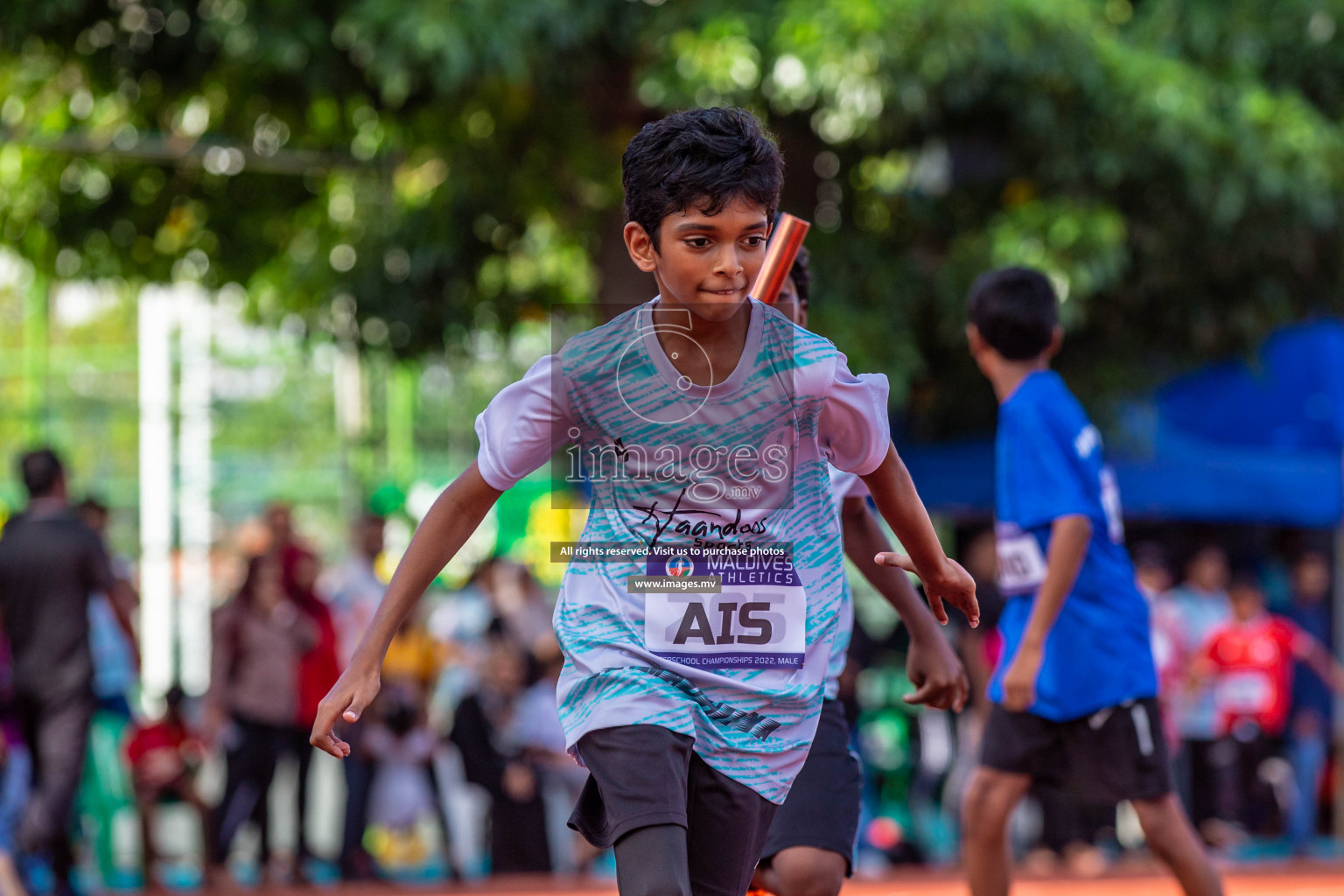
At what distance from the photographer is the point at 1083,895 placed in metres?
9.01

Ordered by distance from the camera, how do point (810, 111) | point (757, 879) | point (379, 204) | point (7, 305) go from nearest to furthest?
point (757, 879), point (810, 111), point (379, 204), point (7, 305)

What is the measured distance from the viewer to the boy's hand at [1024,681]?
461 centimetres

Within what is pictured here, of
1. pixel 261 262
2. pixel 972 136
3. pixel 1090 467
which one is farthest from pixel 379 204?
pixel 1090 467

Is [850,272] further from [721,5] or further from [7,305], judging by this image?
A: [7,305]

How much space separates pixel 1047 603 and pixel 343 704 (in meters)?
2.55

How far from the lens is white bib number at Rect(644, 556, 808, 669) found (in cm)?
280

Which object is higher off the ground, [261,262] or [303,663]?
[261,262]

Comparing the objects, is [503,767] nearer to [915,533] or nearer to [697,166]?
[915,533]

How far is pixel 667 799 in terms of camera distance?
2.69m

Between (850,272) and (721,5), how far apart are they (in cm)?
188

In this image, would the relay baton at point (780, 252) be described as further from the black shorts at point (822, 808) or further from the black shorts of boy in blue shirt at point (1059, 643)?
the black shorts of boy in blue shirt at point (1059, 643)

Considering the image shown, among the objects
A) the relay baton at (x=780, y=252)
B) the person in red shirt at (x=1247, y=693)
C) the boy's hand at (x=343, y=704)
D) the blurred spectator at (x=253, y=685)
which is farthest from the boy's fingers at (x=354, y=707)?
the person in red shirt at (x=1247, y=693)

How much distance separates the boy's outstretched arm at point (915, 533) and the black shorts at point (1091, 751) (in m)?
1.95

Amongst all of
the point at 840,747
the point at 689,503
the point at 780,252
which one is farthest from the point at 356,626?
the point at 689,503
